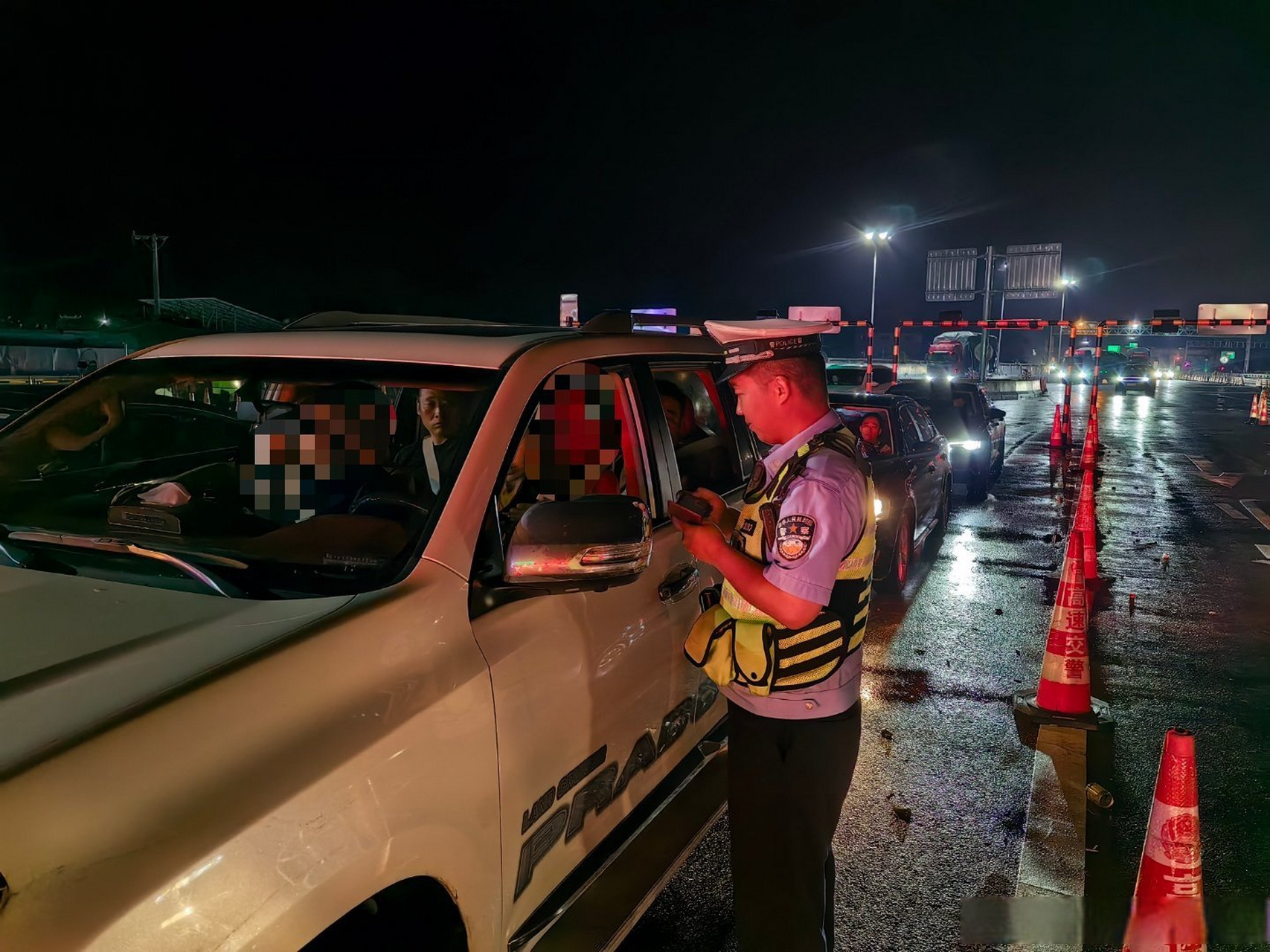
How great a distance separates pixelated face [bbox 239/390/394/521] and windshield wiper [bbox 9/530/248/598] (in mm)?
467

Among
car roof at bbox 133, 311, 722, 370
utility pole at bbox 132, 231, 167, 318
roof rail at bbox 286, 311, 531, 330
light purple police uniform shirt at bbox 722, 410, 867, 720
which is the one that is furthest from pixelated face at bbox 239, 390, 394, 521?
utility pole at bbox 132, 231, 167, 318

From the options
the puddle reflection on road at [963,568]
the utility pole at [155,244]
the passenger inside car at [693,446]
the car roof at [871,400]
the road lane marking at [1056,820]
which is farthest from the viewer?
the utility pole at [155,244]

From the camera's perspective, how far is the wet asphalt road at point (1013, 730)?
132 inches

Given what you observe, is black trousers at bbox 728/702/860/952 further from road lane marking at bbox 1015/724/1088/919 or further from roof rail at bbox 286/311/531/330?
roof rail at bbox 286/311/531/330

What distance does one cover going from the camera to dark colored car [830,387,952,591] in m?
7.35

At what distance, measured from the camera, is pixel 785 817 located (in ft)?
7.67

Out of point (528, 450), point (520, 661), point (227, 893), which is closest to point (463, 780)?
point (520, 661)

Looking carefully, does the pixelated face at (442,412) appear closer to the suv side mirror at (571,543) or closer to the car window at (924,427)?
the suv side mirror at (571,543)

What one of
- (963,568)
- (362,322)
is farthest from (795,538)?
(963,568)

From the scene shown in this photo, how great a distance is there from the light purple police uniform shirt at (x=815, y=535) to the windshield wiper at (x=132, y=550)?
3.96 feet

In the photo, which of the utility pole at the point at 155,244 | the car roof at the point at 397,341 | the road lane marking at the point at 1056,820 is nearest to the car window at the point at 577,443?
the car roof at the point at 397,341

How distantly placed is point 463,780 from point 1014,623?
19.4 ft

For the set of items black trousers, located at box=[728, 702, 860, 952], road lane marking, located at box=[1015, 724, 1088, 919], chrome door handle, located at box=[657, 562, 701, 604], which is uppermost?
chrome door handle, located at box=[657, 562, 701, 604]

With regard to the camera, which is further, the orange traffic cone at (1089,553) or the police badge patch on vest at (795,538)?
the orange traffic cone at (1089,553)
